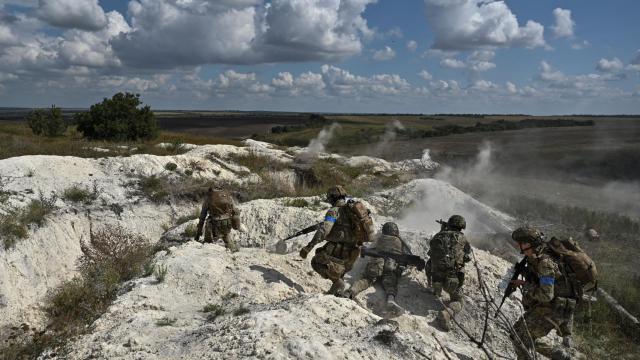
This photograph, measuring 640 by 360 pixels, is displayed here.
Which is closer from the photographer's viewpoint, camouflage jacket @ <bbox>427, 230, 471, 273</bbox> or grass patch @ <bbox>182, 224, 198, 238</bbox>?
camouflage jacket @ <bbox>427, 230, 471, 273</bbox>

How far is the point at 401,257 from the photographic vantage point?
7.77 metres

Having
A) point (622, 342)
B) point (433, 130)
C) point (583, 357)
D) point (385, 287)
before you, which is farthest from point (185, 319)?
point (433, 130)

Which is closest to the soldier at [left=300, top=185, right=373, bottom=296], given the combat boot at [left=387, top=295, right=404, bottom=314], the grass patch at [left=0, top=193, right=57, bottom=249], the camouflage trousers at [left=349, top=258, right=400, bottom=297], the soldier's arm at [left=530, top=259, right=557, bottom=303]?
the camouflage trousers at [left=349, top=258, right=400, bottom=297]

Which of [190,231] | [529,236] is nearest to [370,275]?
[529,236]

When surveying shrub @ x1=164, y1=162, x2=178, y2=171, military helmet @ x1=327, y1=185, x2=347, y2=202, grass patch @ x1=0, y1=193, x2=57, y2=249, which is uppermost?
military helmet @ x1=327, y1=185, x2=347, y2=202

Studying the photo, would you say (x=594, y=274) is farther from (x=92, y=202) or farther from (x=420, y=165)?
(x=420, y=165)

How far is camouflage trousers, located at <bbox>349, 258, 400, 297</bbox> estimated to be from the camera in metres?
7.51

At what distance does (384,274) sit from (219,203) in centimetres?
353

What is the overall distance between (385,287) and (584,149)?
3145 centimetres

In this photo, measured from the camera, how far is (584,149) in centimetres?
3266

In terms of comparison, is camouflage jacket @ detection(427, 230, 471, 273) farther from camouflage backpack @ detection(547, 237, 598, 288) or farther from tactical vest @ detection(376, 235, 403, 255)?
camouflage backpack @ detection(547, 237, 598, 288)

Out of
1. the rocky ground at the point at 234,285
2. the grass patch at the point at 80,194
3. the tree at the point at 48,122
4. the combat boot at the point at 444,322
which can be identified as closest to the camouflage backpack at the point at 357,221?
the rocky ground at the point at 234,285

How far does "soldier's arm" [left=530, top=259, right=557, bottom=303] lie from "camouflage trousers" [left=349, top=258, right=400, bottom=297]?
8.41 feet

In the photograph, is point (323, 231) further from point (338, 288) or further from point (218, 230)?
point (218, 230)
